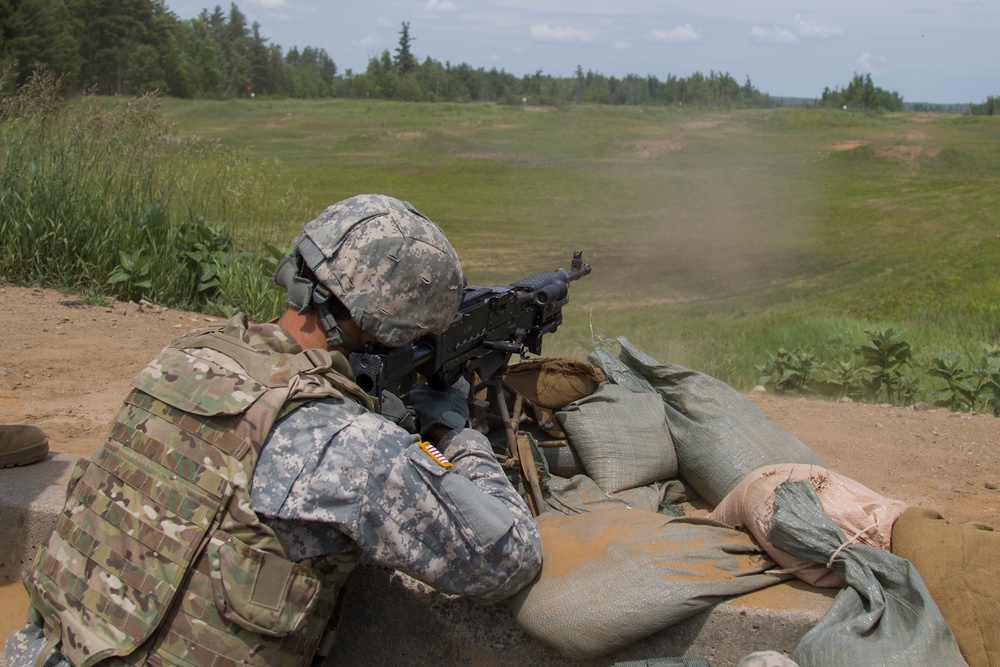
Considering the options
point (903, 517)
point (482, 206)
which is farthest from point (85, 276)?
point (482, 206)

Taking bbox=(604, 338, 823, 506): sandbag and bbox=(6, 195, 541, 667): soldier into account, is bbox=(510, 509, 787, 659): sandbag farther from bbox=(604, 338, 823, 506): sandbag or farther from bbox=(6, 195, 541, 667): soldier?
bbox=(604, 338, 823, 506): sandbag

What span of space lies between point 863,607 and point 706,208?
17.9 m

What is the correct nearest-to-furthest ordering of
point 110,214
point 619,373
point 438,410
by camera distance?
point 438,410
point 619,373
point 110,214

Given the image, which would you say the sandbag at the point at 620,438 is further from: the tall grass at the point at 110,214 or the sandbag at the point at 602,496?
the tall grass at the point at 110,214

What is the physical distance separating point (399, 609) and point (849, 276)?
37.4ft

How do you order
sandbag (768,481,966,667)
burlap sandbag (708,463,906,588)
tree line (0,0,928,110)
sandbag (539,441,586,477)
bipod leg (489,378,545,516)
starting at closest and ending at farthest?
sandbag (768,481,966,667)
burlap sandbag (708,463,906,588)
bipod leg (489,378,545,516)
sandbag (539,441,586,477)
tree line (0,0,928,110)

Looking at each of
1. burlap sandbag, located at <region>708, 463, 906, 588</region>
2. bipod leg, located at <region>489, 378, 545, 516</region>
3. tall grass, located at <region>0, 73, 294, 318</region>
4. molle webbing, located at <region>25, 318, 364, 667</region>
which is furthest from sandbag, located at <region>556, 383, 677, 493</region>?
tall grass, located at <region>0, 73, 294, 318</region>

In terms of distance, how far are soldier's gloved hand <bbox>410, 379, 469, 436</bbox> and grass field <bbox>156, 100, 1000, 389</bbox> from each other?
12.0 feet

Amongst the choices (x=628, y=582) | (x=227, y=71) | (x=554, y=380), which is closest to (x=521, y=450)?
(x=554, y=380)

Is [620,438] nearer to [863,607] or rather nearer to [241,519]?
[863,607]

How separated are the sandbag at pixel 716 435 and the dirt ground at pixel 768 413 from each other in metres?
0.66

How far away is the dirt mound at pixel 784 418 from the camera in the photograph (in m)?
4.14

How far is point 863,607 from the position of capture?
235 centimetres

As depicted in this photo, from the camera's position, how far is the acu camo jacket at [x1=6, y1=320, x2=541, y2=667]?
6.66 ft
